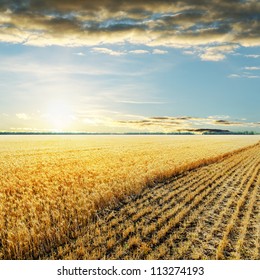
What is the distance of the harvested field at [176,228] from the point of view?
23.4 ft

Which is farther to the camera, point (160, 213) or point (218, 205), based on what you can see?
point (218, 205)

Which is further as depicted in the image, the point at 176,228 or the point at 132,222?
the point at 132,222

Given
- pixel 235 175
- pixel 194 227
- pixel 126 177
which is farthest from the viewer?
pixel 235 175

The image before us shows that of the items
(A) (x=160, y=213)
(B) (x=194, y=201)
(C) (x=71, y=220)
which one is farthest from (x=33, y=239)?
(B) (x=194, y=201)

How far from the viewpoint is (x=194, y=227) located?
8969mm

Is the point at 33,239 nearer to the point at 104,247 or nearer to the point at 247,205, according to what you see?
the point at 104,247

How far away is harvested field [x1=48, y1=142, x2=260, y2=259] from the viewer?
713 centimetres

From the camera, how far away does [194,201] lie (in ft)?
39.3

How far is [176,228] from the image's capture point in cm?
881

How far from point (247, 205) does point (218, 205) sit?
1203mm
